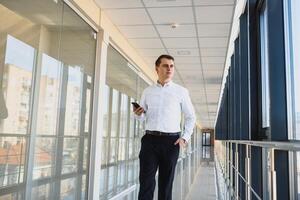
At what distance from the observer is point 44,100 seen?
9.68 ft

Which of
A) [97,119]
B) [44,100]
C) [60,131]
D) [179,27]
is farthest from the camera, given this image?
[179,27]

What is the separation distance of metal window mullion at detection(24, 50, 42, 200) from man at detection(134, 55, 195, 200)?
83cm

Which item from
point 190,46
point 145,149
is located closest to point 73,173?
point 145,149

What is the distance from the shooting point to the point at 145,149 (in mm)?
2531

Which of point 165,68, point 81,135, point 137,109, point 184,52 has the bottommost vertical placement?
point 81,135

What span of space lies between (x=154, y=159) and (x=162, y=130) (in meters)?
0.22

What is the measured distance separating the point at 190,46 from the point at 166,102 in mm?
3386

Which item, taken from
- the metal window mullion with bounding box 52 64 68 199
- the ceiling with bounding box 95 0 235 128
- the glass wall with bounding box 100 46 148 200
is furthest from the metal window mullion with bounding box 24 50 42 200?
the glass wall with bounding box 100 46 148 200

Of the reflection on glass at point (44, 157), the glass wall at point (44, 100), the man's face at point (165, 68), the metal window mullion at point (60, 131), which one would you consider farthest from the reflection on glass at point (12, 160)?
the man's face at point (165, 68)

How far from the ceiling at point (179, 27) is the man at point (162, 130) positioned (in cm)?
171

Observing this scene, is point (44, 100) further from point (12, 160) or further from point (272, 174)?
point (272, 174)

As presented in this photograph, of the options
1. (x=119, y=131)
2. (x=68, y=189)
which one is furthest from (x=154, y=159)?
(x=119, y=131)

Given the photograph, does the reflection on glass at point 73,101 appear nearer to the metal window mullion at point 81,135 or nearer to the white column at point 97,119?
the metal window mullion at point 81,135

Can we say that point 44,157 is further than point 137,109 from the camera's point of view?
Yes
